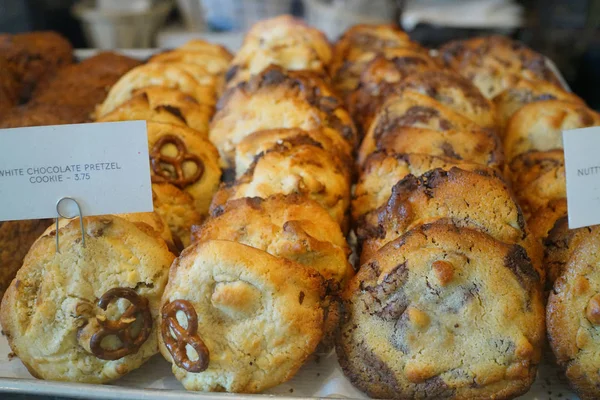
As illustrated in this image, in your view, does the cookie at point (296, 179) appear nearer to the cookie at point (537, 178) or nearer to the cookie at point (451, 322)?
the cookie at point (451, 322)

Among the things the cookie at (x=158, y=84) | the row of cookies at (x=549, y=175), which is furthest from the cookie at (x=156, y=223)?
the row of cookies at (x=549, y=175)

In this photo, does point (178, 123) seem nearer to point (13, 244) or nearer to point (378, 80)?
point (13, 244)

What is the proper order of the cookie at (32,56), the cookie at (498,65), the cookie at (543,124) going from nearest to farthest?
the cookie at (543,124) → the cookie at (498,65) → the cookie at (32,56)

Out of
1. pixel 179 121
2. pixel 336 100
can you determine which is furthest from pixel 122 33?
pixel 336 100

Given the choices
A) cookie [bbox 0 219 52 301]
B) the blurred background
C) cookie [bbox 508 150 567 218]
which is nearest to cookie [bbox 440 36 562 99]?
cookie [bbox 508 150 567 218]

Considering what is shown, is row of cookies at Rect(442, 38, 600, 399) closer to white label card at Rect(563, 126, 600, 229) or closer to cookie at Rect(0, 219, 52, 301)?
white label card at Rect(563, 126, 600, 229)

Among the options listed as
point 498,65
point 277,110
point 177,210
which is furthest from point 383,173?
point 498,65
